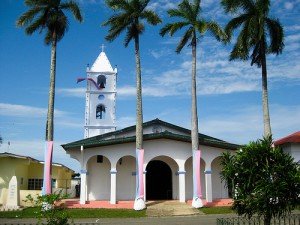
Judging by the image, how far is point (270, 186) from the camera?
12.7 meters

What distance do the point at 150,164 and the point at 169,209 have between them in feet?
22.8

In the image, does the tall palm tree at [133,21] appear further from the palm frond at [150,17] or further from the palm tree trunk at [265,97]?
the palm tree trunk at [265,97]

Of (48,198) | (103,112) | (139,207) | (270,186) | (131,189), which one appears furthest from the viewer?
(103,112)

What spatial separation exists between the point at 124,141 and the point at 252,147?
16363 millimetres

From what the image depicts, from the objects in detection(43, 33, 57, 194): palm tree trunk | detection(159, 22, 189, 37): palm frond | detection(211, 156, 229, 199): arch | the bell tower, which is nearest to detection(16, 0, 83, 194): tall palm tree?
detection(43, 33, 57, 194): palm tree trunk

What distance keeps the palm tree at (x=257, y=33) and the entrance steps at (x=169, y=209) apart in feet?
24.3

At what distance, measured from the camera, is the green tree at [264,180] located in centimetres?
1285

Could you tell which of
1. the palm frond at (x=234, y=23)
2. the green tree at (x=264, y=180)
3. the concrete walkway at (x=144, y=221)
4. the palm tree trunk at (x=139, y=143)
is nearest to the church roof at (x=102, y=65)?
the palm tree trunk at (x=139, y=143)

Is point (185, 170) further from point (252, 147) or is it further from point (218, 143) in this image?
point (252, 147)

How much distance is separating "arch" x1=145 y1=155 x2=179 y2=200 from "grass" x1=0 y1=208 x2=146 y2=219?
6.31 m

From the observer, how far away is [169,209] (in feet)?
84.4

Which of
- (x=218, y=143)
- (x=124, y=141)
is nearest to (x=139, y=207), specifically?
(x=124, y=141)

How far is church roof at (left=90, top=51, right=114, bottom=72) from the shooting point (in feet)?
164

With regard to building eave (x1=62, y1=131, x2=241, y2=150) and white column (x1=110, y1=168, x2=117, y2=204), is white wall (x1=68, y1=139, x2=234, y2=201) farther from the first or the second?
white column (x1=110, y1=168, x2=117, y2=204)
